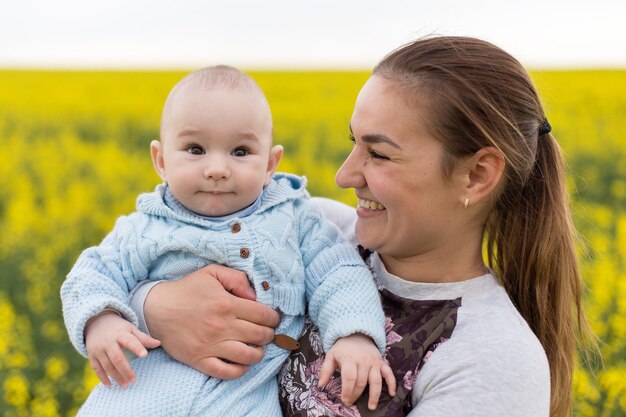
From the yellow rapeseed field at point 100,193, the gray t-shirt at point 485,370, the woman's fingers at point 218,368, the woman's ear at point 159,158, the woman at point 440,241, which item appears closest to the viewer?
the gray t-shirt at point 485,370

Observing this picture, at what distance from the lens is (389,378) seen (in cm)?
188

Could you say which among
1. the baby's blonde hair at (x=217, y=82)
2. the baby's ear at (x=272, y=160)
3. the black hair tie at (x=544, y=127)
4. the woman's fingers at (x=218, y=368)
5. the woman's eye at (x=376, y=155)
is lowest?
the woman's fingers at (x=218, y=368)

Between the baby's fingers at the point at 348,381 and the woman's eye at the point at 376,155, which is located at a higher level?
the woman's eye at the point at 376,155

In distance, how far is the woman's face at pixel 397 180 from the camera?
200 centimetres

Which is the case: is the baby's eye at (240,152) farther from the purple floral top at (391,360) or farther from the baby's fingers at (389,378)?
the baby's fingers at (389,378)

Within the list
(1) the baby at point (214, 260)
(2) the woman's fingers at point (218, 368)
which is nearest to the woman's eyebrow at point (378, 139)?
(1) the baby at point (214, 260)

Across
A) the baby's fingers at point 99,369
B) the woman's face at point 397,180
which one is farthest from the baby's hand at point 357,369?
the baby's fingers at point 99,369

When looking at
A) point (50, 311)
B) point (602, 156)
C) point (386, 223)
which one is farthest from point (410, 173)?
point (602, 156)

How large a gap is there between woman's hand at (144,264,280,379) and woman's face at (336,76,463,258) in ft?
1.19

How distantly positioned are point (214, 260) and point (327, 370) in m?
0.47

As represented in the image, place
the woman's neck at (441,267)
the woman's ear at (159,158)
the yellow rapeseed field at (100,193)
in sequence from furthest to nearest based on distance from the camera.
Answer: the yellow rapeseed field at (100,193)
the woman's ear at (159,158)
the woman's neck at (441,267)

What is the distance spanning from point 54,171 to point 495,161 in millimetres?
6343

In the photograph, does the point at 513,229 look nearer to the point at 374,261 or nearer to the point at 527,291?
the point at 527,291

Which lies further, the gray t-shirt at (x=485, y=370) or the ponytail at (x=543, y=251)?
the ponytail at (x=543, y=251)
